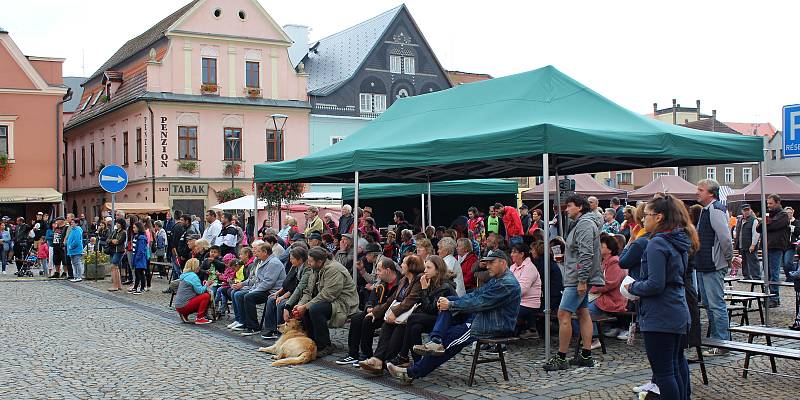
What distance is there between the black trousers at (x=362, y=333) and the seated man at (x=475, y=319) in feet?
3.41

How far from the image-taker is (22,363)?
9.73 m

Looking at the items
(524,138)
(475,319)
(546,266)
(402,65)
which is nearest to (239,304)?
(475,319)

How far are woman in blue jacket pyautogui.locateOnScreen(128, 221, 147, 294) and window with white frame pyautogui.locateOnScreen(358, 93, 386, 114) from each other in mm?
29208

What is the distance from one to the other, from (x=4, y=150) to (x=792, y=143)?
34.1 m

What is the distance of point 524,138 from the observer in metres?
9.17

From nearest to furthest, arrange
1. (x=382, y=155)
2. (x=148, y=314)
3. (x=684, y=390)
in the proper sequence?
(x=684, y=390), (x=382, y=155), (x=148, y=314)

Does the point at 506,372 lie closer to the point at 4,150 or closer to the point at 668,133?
the point at 668,133

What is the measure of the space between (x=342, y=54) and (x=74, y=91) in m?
24.8

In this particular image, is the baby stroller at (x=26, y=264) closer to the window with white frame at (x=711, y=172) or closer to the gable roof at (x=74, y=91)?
the gable roof at (x=74, y=91)

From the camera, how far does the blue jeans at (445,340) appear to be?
27.0 ft

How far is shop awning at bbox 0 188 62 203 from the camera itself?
3603 cm

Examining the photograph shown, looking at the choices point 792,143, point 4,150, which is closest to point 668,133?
point 792,143

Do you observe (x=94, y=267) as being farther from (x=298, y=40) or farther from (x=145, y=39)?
(x=298, y=40)

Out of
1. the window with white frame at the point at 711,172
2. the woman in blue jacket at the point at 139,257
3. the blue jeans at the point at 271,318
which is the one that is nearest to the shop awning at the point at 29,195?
the woman in blue jacket at the point at 139,257
